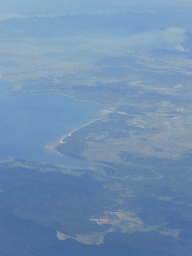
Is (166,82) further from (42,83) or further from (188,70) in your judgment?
(42,83)

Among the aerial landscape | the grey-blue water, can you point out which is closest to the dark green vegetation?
the aerial landscape

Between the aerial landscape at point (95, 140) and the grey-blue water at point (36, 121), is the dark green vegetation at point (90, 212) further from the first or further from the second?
the grey-blue water at point (36, 121)

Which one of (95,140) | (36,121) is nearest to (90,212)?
(95,140)

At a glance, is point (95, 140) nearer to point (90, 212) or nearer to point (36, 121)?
point (36, 121)

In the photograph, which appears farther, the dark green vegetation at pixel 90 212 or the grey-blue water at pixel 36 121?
the grey-blue water at pixel 36 121

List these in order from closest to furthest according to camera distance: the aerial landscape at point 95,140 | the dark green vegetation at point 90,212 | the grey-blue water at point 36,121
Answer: the dark green vegetation at point 90,212 < the aerial landscape at point 95,140 < the grey-blue water at point 36,121

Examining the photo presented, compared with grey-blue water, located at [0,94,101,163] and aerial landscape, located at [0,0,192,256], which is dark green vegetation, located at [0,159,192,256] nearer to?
aerial landscape, located at [0,0,192,256]

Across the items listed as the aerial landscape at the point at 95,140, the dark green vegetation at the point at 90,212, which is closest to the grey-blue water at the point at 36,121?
the aerial landscape at the point at 95,140
